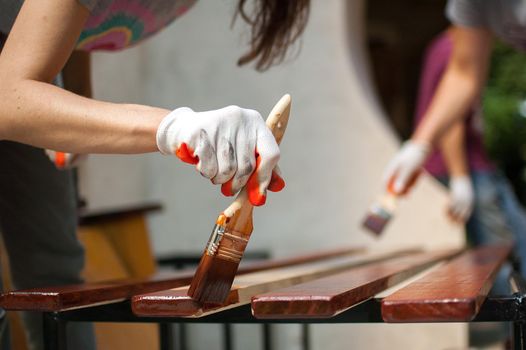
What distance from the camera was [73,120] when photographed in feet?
3.90

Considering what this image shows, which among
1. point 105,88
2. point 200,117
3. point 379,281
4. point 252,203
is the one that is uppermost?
A: point 105,88

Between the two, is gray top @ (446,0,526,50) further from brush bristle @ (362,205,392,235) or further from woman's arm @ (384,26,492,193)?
brush bristle @ (362,205,392,235)

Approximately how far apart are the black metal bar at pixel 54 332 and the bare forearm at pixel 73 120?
1.07 feet

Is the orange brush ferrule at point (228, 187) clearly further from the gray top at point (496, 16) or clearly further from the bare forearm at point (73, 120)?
the gray top at point (496, 16)

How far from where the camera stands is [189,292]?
117 centimetres

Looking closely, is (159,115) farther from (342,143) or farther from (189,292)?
(342,143)

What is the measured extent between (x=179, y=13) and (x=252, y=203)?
2.04 ft

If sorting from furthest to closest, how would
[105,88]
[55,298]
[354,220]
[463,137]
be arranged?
[354,220] → [463,137] → [105,88] → [55,298]

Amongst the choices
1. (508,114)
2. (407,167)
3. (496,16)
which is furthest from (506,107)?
(496,16)

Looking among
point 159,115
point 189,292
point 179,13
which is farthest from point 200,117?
point 179,13

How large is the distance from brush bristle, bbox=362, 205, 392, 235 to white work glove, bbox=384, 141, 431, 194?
21 cm

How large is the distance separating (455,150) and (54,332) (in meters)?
2.41

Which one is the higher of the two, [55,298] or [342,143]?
[342,143]

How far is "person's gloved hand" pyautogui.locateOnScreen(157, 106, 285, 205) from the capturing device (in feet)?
3.69
